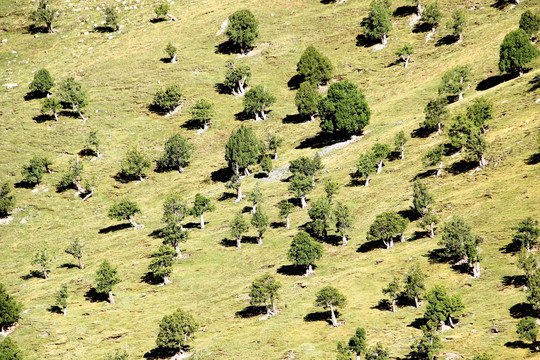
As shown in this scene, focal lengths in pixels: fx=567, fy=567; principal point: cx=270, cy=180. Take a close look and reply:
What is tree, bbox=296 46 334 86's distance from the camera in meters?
163

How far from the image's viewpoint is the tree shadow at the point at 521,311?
208 feet

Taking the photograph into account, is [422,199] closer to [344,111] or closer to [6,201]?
[344,111]

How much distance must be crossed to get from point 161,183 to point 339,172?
4397cm

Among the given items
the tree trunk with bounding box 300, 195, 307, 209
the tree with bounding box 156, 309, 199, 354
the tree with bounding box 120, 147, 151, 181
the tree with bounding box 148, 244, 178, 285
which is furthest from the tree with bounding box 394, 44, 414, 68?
the tree with bounding box 156, 309, 199, 354

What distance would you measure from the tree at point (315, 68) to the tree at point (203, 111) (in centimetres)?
2970

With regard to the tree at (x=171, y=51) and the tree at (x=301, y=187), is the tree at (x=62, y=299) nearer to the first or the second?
the tree at (x=301, y=187)

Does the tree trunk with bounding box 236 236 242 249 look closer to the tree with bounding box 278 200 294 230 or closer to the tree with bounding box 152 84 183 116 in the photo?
the tree with bounding box 278 200 294 230

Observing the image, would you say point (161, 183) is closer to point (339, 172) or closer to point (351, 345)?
point (339, 172)

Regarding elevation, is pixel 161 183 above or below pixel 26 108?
below

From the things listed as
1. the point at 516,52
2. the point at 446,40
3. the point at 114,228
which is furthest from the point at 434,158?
the point at 446,40

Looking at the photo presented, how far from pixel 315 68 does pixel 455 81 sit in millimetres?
44529

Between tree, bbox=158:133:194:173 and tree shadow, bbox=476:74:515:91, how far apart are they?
71030 mm

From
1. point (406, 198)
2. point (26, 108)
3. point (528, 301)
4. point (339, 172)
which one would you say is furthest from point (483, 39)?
point (26, 108)

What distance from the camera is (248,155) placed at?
132 meters
